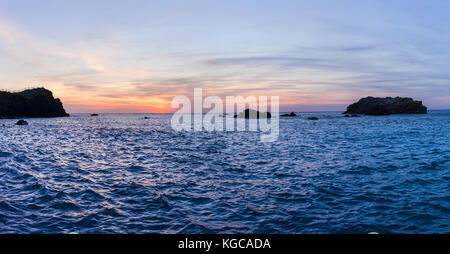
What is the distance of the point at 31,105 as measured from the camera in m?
154

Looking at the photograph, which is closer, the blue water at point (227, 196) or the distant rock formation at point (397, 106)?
the blue water at point (227, 196)

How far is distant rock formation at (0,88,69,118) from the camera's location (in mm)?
134500

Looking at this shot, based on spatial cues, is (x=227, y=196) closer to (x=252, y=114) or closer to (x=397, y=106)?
(x=252, y=114)

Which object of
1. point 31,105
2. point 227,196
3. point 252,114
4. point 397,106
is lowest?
point 227,196

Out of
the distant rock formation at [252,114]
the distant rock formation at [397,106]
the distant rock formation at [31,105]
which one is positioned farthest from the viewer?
the distant rock formation at [397,106]

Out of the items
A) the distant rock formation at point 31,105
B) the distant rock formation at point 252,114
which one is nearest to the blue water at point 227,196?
the distant rock formation at point 252,114

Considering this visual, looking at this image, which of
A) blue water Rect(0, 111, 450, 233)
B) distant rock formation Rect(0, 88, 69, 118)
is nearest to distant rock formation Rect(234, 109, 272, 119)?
distant rock formation Rect(0, 88, 69, 118)

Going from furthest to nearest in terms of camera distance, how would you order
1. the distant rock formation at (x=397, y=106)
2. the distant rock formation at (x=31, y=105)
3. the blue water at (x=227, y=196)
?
the distant rock formation at (x=397, y=106) → the distant rock formation at (x=31, y=105) → the blue water at (x=227, y=196)

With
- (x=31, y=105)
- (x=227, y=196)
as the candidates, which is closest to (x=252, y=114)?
(x=31, y=105)

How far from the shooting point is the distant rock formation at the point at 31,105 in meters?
134

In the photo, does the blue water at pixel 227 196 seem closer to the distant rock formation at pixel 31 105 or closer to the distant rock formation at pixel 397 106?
the distant rock formation at pixel 31 105

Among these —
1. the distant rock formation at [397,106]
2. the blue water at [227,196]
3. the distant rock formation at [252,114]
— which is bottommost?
the blue water at [227,196]

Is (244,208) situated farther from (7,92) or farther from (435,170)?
(7,92)
